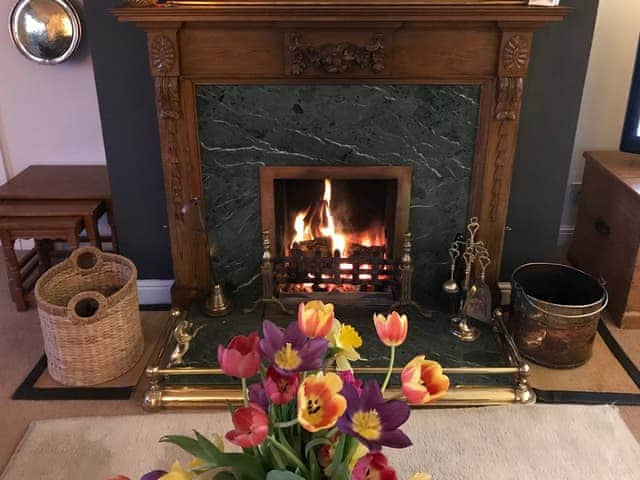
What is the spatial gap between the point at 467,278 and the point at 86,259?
1467 mm

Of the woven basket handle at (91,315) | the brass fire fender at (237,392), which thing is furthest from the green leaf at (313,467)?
the woven basket handle at (91,315)

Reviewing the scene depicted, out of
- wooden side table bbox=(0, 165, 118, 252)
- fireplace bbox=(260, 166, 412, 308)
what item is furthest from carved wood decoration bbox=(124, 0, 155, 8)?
wooden side table bbox=(0, 165, 118, 252)

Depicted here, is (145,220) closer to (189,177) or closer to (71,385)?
(189,177)

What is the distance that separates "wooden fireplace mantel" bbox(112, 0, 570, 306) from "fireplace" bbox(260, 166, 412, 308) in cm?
33

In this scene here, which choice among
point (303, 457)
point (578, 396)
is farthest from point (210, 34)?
point (578, 396)

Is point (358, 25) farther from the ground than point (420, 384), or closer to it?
farther from the ground

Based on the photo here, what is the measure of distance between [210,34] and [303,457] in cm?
154

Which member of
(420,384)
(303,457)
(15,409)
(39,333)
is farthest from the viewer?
(39,333)

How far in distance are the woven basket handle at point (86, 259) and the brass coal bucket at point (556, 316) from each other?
5.17ft

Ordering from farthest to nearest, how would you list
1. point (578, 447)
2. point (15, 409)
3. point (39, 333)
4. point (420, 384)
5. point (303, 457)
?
point (39, 333) → point (15, 409) → point (578, 447) → point (303, 457) → point (420, 384)

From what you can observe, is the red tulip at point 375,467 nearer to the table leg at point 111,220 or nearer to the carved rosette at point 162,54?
the carved rosette at point 162,54

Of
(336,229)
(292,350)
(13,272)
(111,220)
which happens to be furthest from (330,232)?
(292,350)

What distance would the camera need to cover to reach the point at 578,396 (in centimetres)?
221

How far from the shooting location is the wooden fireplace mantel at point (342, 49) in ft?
6.79
